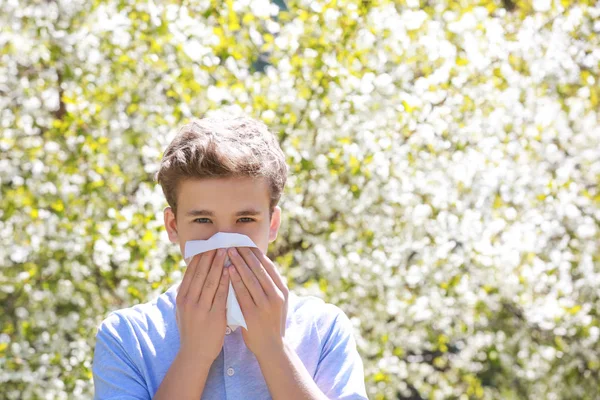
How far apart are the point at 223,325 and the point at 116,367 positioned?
0.82ft

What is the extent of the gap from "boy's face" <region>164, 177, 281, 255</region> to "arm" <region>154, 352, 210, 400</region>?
28 cm

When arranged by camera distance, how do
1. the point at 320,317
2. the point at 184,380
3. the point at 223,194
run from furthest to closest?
the point at 320,317
the point at 223,194
the point at 184,380

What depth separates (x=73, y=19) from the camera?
4.58m

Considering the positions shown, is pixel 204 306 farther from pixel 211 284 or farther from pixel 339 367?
pixel 339 367

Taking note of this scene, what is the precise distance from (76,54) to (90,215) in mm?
859

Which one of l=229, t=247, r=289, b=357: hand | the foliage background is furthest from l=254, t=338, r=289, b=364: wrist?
the foliage background

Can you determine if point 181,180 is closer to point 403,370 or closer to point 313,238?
point 313,238

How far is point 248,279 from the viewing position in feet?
6.22

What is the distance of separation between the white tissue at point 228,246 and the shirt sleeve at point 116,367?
0.75 feet

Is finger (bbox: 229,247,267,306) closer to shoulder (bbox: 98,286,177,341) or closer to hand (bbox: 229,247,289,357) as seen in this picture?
hand (bbox: 229,247,289,357)

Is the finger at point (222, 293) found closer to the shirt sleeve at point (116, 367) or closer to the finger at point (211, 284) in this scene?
the finger at point (211, 284)

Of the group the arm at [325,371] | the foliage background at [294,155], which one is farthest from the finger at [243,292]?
the foliage background at [294,155]

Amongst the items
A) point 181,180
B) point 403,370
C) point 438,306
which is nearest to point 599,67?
point 438,306

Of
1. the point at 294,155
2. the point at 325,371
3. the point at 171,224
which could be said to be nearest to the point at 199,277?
the point at 171,224
